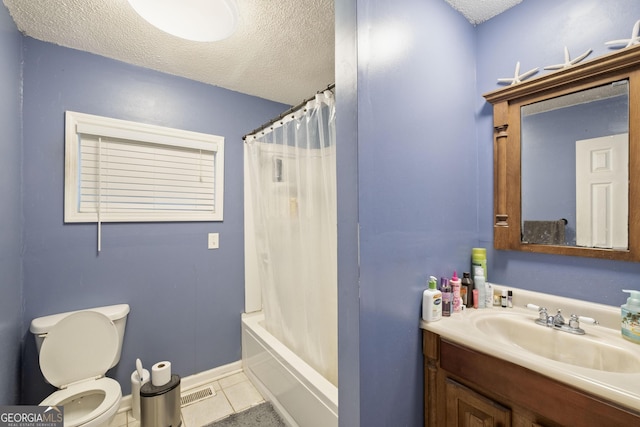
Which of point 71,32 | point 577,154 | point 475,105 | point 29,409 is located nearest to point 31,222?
point 29,409

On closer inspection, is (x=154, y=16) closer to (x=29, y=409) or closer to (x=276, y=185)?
(x=276, y=185)

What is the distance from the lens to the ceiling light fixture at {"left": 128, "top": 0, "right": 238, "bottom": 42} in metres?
1.09

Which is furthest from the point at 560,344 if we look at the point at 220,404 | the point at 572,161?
the point at 220,404

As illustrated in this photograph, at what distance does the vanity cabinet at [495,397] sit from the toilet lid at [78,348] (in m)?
1.81

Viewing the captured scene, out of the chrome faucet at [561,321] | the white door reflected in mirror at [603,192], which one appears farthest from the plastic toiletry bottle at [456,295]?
the white door reflected in mirror at [603,192]

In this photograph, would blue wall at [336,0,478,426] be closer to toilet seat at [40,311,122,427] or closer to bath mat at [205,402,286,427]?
bath mat at [205,402,286,427]

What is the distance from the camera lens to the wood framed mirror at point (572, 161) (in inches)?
40.6

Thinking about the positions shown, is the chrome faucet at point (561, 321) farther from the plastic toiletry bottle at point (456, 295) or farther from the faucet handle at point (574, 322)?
the plastic toiletry bottle at point (456, 295)

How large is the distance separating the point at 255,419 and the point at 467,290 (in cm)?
154

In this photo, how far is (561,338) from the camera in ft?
3.45

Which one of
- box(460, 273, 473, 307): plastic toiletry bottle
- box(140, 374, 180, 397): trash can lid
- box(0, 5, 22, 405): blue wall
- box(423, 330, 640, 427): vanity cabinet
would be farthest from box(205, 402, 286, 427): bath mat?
box(460, 273, 473, 307): plastic toiletry bottle

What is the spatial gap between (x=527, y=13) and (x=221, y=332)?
291cm

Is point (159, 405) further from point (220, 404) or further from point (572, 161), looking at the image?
point (572, 161)

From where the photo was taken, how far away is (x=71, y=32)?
150 centimetres
